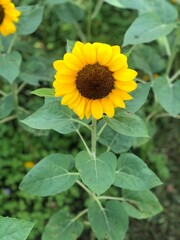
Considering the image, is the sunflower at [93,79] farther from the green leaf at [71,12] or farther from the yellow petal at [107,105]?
the green leaf at [71,12]

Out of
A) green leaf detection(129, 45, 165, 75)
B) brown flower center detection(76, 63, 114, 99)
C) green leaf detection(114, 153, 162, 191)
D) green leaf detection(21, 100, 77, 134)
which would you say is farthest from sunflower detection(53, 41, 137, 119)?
green leaf detection(129, 45, 165, 75)

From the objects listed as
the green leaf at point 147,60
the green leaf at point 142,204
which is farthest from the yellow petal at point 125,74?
the green leaf at point 147,60

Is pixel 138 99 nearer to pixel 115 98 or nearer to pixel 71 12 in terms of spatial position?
pixel 115 98

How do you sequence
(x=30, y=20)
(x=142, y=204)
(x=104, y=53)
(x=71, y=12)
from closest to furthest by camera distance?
(x=104, y=53) < (x=142, y=204) < (x=30, y=20) < (x=71, y=12)

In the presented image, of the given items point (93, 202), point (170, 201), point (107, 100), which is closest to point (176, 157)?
point (170, 201)

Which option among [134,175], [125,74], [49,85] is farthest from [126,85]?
[49,85]

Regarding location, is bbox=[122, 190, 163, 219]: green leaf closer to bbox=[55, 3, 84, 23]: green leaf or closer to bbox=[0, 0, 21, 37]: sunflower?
bbox=[0, 0, 21, 37]: sunflower
